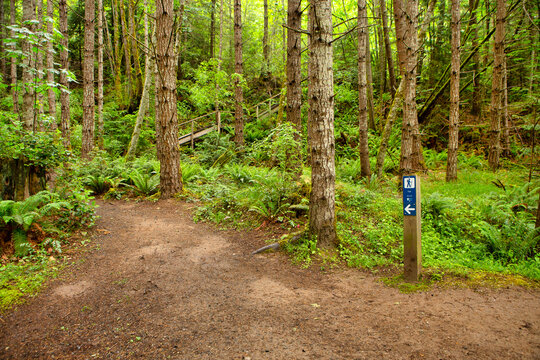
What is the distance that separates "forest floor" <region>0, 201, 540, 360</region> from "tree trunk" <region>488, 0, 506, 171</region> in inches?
351

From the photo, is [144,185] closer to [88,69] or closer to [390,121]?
[88,69]

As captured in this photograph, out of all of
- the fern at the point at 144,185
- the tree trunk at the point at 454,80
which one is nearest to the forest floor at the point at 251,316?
the fern at the point at 144,185

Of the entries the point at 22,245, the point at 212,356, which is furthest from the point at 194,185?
the point at 212,356

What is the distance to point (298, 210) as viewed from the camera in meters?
6.54

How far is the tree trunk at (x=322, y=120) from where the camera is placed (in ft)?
15.5

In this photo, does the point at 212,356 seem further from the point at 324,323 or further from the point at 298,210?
the point at 298,210

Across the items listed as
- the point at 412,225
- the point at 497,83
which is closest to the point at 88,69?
the point at 412,225

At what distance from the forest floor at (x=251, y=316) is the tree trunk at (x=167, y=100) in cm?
416

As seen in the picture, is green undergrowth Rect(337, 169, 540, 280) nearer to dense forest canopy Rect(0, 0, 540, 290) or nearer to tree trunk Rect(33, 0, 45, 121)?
dense forest canopy Rect(0, 0, 540, 290)

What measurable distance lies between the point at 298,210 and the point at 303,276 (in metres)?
2.20

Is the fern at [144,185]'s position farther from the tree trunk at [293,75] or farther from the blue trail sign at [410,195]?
the blue trail sign at [410,195]

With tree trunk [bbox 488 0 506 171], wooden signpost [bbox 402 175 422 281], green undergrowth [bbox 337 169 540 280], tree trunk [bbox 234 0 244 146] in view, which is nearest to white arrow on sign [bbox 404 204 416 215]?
wooden signpost [bbox 402 175 422 281]

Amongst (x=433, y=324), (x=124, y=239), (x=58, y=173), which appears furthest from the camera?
(x=58, y=173)

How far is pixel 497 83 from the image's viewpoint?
10.1 meters
